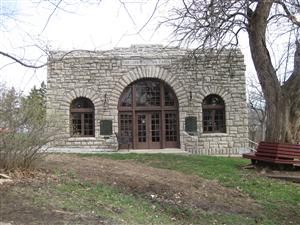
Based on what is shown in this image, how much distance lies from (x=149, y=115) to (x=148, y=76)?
83.1 inches

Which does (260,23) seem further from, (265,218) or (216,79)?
(216,79)

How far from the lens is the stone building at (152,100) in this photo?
22.2 meters

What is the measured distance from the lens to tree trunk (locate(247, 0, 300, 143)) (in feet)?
41.9

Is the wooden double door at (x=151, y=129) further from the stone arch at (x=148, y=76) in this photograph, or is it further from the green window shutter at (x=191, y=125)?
the stone arch at (x=148, y=76)

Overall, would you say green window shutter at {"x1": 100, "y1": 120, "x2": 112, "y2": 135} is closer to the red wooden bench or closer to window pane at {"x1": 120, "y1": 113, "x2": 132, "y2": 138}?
window pane at {"x1": 120, "y1": 113, "x2": 132, "y2": 138}

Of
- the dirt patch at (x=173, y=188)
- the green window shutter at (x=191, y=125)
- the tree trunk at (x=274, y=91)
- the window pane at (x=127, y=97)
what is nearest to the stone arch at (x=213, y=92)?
the green window shutter at (x=191, y=125)

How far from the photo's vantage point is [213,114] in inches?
909

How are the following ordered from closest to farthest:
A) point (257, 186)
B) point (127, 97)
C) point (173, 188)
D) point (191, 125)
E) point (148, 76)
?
point (173, 188) → point (257, 186) → point (191, 125) → point (148, 76) → point (127, 97)

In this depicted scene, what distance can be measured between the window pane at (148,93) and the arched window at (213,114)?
263cm

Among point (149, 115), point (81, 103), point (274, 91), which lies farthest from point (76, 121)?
point (274, 91)

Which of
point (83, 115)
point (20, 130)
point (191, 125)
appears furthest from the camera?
point (83, 115)

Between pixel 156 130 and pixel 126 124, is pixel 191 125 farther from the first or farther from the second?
pixel 126 124

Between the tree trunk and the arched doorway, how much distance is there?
397 inches

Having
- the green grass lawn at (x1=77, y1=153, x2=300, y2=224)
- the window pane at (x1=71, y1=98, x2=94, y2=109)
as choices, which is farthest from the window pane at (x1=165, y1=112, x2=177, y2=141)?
the green grass lawn at (x1=77, y1=153, x2=300, y2=224)
